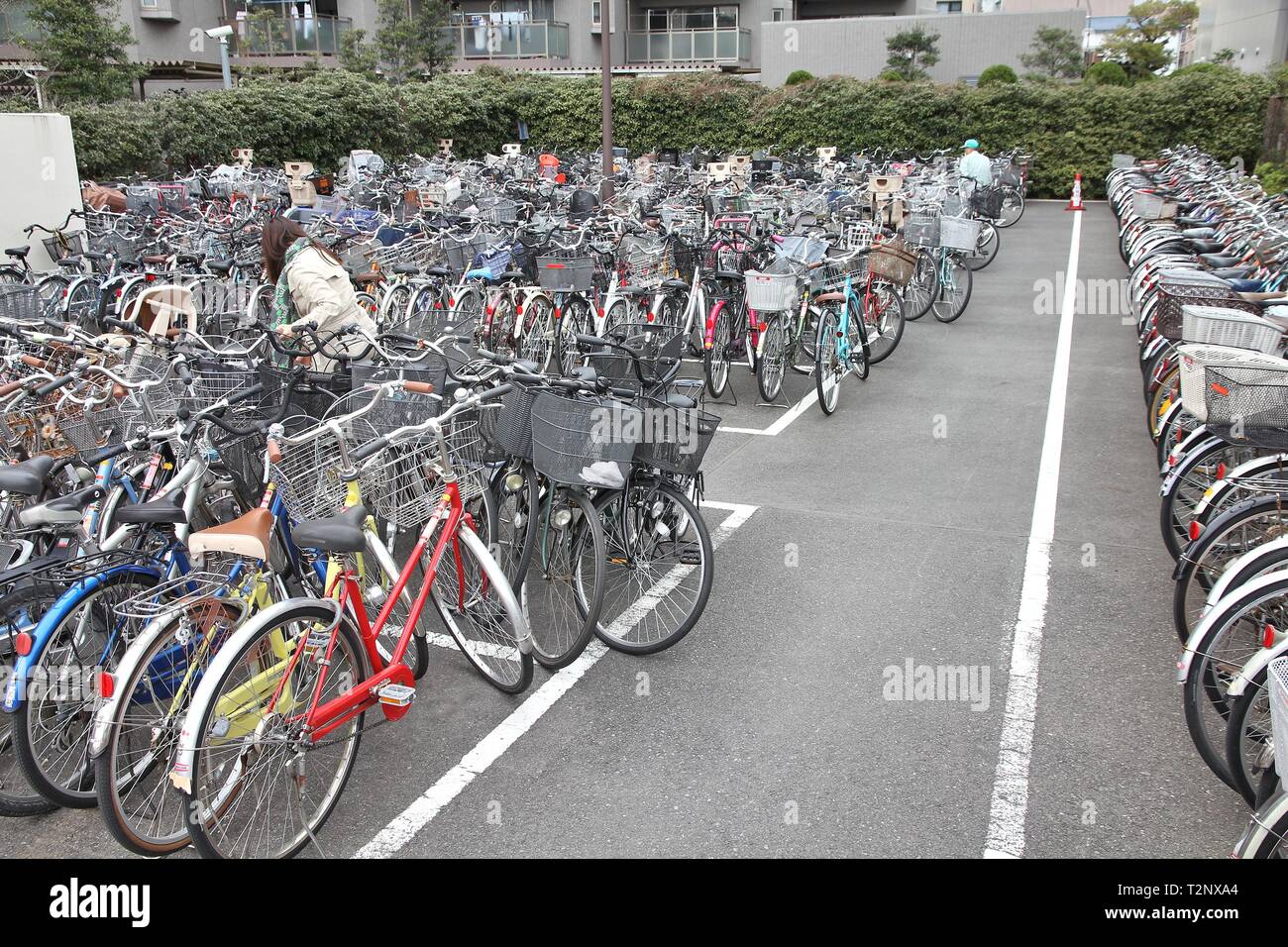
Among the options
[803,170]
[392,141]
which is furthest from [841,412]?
[392,141]

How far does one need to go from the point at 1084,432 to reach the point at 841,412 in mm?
1764

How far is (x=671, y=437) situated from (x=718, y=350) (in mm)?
3908

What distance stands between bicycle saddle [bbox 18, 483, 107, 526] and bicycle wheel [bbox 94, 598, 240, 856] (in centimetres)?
70

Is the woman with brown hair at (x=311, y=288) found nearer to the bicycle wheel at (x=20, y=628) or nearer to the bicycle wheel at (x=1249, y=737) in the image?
the bicycle wheel at (x=20, y=628)

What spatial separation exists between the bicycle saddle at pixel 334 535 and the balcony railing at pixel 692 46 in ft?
107

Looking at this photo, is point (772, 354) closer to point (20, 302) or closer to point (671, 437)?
point (671, 437)

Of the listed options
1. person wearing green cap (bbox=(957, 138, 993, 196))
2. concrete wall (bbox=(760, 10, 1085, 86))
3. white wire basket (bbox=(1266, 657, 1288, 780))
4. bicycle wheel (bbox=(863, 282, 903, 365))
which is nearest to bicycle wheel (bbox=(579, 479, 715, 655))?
white wire basket (bbox=(1266, 657, 1288, 780))

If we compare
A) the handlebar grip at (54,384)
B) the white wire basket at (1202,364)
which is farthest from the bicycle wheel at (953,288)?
the handlebar grip at (54,384)

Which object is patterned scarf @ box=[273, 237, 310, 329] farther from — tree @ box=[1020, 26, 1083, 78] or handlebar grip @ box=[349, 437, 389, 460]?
tree @ box=[1020, 26, 1083, 78]

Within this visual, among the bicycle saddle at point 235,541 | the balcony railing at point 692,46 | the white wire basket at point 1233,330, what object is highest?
the balcony railing at point 692,46

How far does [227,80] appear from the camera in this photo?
2069cm

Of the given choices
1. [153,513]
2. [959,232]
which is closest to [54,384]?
[153,513]

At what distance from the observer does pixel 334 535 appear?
298cm

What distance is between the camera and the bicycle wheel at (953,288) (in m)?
10.8
